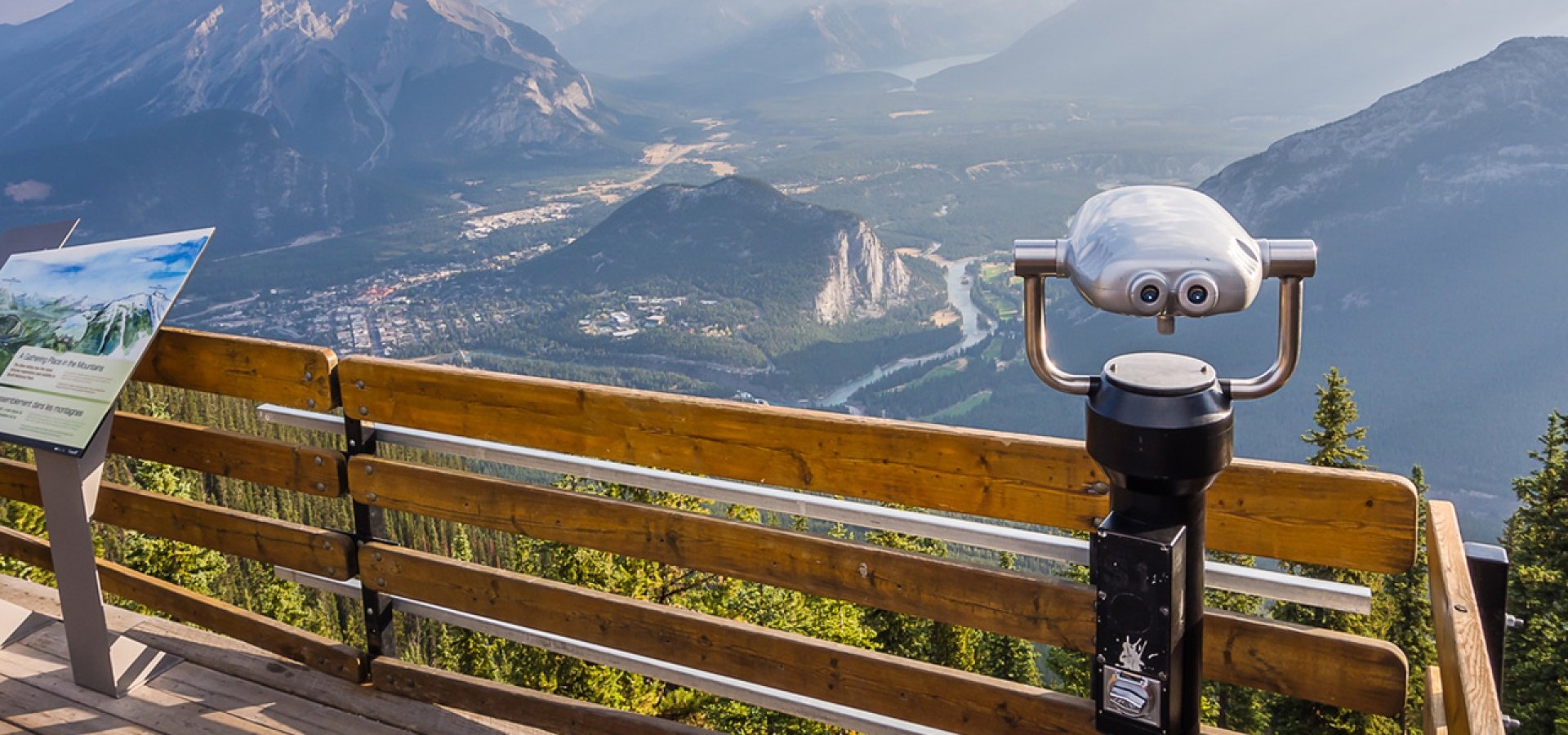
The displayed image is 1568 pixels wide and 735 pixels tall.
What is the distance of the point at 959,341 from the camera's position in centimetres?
10506

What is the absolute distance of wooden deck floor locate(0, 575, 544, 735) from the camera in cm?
276

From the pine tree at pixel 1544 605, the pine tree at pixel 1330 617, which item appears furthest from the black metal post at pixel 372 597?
the pine tree at pixel 1330 617

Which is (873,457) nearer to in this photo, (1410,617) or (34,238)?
(34,238)

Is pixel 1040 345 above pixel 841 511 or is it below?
above

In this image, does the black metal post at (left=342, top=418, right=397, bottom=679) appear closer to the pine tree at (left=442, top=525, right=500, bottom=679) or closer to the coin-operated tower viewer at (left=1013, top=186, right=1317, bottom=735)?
the coin-operated tower viewer at (left=1013, top=186, right=1317, bottom=735)

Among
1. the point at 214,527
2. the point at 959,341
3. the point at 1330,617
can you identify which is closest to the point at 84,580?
the point at 214,527

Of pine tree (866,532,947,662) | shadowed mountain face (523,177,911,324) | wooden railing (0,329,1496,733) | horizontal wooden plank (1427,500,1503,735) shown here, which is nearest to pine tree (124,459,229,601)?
pine tree (866,532,947,662)

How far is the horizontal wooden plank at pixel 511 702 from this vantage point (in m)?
2.61

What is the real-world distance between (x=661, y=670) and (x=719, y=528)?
0.44m

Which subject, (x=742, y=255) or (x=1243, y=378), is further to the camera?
(x=742, y=255)

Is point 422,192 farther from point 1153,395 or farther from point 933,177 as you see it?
point 1153,395

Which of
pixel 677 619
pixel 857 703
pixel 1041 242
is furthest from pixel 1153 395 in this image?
pixel 677 619

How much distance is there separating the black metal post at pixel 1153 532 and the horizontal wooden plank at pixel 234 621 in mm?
2288

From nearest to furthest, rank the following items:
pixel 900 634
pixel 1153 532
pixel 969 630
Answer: pixel 1153 532
pixel 969 630
pixel 900 634
